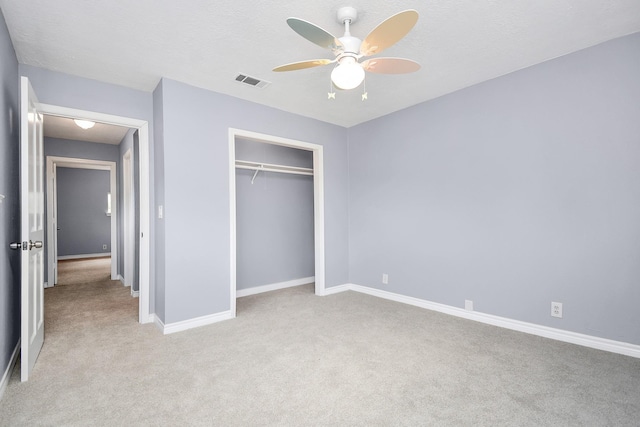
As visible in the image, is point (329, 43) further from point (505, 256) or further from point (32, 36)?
point (505, 256)

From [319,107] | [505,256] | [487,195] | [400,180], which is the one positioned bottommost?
[505,256]

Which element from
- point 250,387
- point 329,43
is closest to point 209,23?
point 329,43

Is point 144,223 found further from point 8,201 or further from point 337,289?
point 337,289

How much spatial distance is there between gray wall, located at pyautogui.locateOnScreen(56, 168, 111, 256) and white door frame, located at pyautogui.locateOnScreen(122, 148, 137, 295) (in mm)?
4200

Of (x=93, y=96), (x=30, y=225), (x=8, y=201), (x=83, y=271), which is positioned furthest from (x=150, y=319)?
(x=83, y=271)

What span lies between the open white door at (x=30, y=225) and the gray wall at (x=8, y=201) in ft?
0.38

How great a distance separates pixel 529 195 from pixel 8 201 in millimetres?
4298

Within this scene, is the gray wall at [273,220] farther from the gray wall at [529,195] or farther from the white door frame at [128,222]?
the white door frame at [128,222]

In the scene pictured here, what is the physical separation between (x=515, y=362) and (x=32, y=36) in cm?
442

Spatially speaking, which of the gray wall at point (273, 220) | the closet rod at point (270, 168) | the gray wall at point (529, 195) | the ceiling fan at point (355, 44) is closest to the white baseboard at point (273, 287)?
the gray wall at point (273, 220)

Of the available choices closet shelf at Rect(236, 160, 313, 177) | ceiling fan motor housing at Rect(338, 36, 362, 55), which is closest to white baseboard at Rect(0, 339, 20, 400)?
closet shelf at Rect(236, 160, 313, 177)

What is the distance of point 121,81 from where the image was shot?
10.2ft

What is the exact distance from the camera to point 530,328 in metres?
2.87

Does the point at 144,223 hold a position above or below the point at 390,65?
below
